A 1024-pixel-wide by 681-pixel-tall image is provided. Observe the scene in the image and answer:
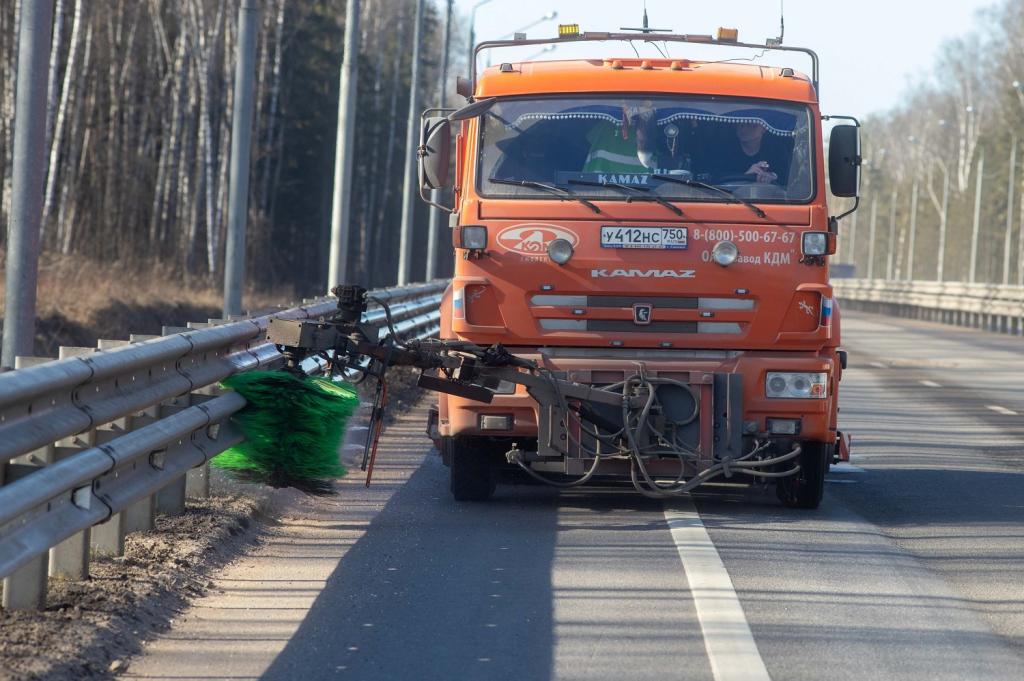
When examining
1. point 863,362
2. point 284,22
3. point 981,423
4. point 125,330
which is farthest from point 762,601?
point 284,22

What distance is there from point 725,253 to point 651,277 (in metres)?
0.44

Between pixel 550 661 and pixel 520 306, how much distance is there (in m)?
3.86

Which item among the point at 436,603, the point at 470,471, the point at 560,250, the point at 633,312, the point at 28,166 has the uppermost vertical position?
the point at 28,166

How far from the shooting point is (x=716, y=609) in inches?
254

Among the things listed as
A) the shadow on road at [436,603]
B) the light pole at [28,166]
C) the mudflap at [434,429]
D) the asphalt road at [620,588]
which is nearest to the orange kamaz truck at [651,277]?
the mudflap at [434,429]

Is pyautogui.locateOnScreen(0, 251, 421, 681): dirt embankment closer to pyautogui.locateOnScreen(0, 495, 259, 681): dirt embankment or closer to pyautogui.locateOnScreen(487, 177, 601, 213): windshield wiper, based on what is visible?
pyautogui.locateOnScreen(0, 495, 259, 681): dirt embankment

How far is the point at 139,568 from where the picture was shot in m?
6.73

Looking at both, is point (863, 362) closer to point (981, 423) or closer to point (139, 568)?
point (981, 423)

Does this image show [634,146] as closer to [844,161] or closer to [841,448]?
[844,161]

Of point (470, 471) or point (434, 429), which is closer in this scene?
point (470, 471)

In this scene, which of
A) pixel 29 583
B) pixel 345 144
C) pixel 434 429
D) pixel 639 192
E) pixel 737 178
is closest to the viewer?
pixel 29 583

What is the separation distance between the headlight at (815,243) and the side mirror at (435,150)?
7.10ft

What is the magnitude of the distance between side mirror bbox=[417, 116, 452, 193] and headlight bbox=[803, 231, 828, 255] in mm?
2165

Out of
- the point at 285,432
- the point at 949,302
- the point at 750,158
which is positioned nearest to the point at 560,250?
the point at 750,158
